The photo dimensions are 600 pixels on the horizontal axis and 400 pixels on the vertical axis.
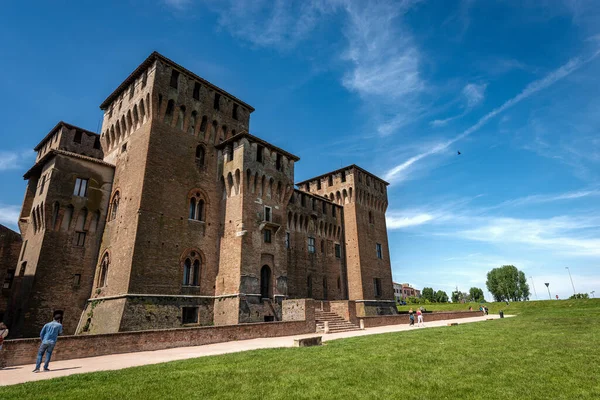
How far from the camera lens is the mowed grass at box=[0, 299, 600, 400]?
6.71m

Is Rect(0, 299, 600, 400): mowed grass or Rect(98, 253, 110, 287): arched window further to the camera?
Rect(98, 253, 110, 287): arched window

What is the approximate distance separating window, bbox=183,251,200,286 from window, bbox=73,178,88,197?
9.16m

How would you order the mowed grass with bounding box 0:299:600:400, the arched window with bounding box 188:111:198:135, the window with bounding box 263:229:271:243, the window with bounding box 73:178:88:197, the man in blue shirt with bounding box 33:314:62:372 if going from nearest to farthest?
the mowed grass with bounding box 0:299:600:400
the man in blue shirt with bounding box 33:314:62:372
the window with bounding box 73:178:88:197
the window with bounding box 263:229:271:243
the arched window with bounding box 188:111:198:135

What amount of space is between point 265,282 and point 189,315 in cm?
566

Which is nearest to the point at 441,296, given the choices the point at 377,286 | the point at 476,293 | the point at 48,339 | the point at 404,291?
the point at 476,293

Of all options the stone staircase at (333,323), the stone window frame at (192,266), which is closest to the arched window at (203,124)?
the stone window frame at (192,266)

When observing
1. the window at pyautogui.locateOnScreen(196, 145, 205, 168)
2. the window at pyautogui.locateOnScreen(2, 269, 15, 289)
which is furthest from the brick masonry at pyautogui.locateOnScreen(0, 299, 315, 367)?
the window at pyautogui.locateOnScreen(2, 269, 15, 289)

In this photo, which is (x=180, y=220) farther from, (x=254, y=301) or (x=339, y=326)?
(x=339, y=326)

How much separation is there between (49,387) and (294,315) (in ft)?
53.9

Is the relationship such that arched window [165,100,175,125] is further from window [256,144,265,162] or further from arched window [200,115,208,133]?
window [256,144,265,162]

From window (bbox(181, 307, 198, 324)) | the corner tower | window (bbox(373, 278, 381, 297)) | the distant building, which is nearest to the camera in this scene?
window (bbox(181, 307, 198, 324))

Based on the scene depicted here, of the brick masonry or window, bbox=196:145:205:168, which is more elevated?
window, bbox=196:145:205:168

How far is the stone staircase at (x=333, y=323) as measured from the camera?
23266mm

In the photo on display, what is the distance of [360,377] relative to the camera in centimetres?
795
